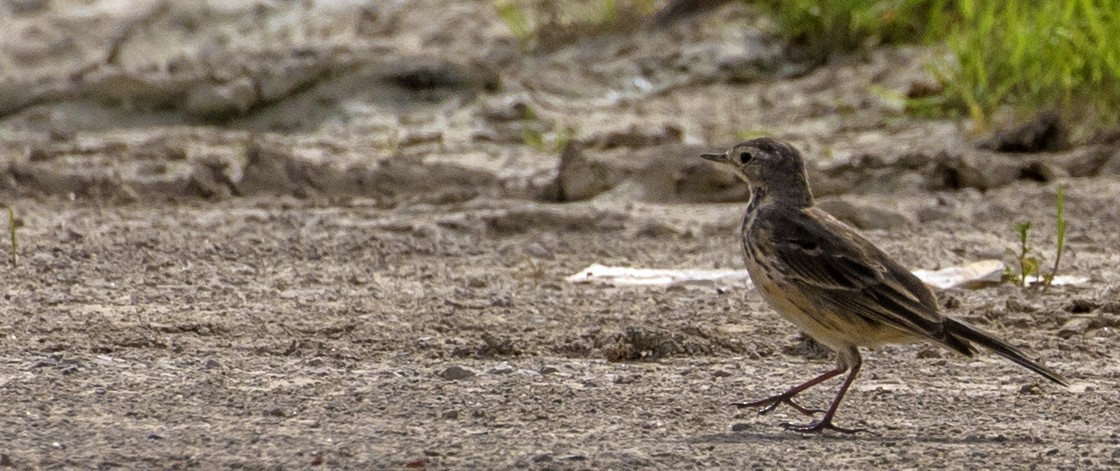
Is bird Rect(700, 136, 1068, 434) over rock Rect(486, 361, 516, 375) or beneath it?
over

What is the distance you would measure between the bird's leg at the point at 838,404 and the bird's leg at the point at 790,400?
0.02 m

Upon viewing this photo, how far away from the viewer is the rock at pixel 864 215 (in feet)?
29.4

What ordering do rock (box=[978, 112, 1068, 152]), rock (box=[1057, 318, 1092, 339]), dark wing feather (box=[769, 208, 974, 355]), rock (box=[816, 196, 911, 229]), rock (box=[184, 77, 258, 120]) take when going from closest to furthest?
dark wing feather (box=[769, 208, 974, 355])
rock (box=[1057, 318, 1092, 339])
rock (box=[816, 196, 911, 229])
rock (box=[978, 112, 1068, 152])
rock (box=[184, 77, 258, 120])

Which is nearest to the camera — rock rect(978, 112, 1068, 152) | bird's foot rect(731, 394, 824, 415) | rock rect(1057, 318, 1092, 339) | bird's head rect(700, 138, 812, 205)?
bird's foot rect(731, 394, 824, 415)

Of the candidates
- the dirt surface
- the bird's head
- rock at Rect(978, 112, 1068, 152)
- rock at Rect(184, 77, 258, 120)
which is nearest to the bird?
the dirt surface

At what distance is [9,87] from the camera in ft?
39.5

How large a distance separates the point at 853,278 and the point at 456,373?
4.42 feet

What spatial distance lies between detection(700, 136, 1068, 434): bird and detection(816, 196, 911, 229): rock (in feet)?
8.82

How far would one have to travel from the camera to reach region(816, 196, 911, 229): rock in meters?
8.96

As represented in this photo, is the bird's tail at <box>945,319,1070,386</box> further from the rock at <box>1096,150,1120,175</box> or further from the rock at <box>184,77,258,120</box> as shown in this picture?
the rock at <box>184,77,258,120</box>

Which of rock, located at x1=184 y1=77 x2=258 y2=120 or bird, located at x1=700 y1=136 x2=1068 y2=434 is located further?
rock, located at x1=184 y1=77 x2=258 y2=120

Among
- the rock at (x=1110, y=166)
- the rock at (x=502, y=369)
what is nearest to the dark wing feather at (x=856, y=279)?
the rock at (x=502, y=369)

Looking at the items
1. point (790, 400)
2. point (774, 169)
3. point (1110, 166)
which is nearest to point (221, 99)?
point (1110, 166)

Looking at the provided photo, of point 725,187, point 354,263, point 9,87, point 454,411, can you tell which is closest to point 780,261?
point 454,411
